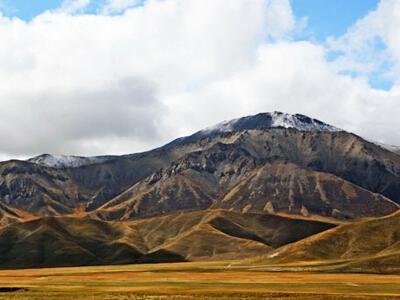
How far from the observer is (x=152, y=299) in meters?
88.4

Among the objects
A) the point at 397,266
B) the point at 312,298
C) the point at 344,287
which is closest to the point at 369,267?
the point at 397,266

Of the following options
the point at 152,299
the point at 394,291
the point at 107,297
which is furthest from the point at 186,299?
the point at 394,291

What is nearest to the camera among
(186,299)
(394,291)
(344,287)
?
(186,299)

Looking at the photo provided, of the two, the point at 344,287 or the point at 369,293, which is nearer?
the point at 369,293

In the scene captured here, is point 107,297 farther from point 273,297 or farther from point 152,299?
point 273,297

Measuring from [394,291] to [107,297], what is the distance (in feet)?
150

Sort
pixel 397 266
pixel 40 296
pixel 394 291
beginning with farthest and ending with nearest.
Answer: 1. pixel 397 266
2. pixel 394 291
3. pixel 40 296

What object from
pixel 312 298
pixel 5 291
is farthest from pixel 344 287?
pixel 5 291

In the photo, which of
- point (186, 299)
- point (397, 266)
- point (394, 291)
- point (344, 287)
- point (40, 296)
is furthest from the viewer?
point (397, 266)

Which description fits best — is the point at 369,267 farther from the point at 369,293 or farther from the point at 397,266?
the point at 369,293

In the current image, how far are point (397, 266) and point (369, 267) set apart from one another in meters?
7.78

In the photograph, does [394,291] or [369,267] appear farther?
[369,267]

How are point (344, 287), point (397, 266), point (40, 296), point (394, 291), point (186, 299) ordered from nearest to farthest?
point (186, 299) → point (40, 296) → point (394, 291) → point (344, 287) → point (397, 266)

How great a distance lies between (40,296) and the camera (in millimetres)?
97625
